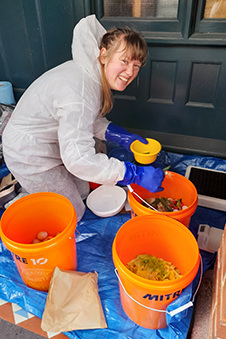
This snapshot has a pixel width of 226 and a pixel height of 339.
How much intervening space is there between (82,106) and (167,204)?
66 cm

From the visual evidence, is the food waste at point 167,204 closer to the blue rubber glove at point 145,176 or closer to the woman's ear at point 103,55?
the blue rubber glove at point 145,176

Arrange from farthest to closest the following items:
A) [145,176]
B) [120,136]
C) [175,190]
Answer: [120,136], [175,190], [145,176]

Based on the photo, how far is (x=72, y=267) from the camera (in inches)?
47.4

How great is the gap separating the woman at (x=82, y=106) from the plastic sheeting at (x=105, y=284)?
431 millimetres

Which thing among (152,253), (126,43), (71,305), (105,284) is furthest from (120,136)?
(71,305)

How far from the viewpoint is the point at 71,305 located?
1040 mm

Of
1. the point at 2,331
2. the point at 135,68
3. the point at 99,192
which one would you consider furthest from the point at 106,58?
the point at 2,331

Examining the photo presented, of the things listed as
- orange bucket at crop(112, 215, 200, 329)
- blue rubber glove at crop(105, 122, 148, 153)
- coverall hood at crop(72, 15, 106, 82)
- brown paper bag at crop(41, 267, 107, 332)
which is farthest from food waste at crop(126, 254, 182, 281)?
coverall hood at crop(72, 15, 106, 82)

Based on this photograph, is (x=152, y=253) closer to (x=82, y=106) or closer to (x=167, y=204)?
(x=167, y=204)

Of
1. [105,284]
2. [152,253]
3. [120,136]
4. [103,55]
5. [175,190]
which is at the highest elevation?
[103,55]

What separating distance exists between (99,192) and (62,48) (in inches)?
49.6

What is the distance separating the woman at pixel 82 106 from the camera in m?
1.10

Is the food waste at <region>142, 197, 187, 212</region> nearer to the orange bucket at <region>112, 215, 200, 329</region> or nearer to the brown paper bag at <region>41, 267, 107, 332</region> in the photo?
the orange bucket at <region>112, 215, 200, 329</region>

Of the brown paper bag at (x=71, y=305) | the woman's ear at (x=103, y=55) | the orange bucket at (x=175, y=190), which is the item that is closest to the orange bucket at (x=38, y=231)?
the brown paper bag at (x=71, y=305)
